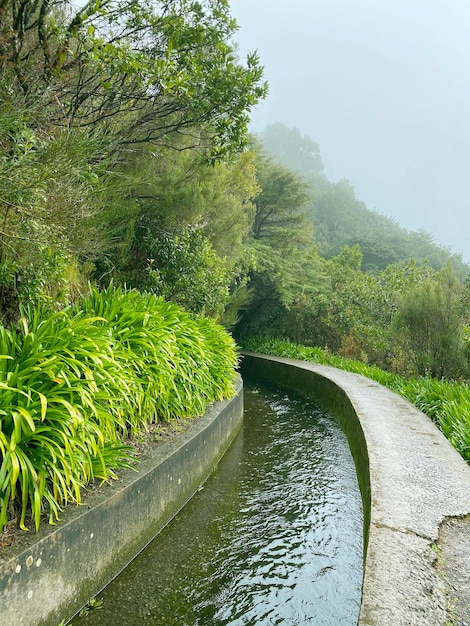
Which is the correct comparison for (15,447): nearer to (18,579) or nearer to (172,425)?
(18,579)

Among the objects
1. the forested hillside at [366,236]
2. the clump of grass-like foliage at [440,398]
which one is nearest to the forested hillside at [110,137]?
the clump of grass-like foliage at [440,398]

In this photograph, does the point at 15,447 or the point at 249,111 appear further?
the point at 249,111

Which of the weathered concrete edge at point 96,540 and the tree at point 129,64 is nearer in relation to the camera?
the weathered concrete edge at point 96,540

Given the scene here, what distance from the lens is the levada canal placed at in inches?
105

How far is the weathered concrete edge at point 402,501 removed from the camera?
212 cm

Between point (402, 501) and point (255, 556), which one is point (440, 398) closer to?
point (402, 501)

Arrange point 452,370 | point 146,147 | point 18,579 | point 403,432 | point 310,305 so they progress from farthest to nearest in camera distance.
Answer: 1. point 310,305
2. point 452,370
3. point 146,147
4. point 403,432
5. point 18,579

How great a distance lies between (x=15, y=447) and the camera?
2.39m

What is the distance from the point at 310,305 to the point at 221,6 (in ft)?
35.9

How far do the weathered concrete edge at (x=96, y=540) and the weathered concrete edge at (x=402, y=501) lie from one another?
1.49 meters

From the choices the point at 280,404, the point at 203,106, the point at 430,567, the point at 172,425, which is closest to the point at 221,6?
the point at 203,106

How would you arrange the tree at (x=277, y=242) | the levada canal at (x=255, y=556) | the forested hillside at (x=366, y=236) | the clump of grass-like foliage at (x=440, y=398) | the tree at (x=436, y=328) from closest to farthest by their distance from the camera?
the levada canal at (x=255, y=556) < the clump of grass-like foliage at (x=440, y=398) < the tree at (x=436, y=328) < the tree at (x=277, y=242) < the forested hillside at (x=366, y=236)

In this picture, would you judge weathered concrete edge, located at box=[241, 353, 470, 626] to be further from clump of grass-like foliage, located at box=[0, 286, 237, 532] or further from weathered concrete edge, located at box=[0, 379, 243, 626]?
clump of grass-like foliage, located at box=[0, 286, 237, 532]

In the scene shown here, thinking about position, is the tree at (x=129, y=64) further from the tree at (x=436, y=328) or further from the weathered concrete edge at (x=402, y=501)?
the tree at (x=436, y=328)
